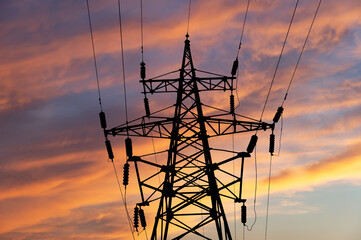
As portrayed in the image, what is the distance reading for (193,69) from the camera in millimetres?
37969

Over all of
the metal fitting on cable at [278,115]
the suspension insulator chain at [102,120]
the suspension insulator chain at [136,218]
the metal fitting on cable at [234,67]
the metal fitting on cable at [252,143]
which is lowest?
the suspension insulator chain at [136,218]

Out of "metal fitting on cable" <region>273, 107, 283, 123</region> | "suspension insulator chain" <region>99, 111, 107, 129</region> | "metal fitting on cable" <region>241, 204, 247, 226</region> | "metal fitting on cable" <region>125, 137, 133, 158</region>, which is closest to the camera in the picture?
"metal fitting on cable" <region>125, 137, 133, 158</region>

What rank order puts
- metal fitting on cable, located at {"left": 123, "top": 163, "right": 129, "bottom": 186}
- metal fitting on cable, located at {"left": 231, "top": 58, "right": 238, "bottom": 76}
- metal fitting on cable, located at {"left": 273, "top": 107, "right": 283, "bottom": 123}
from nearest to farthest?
metal fitting on cable, located at {"left": 273, "top": 107, "right": 283, "bottom": 123}, metal fitting on cable, located at {"left": 123, "top": 163, "right": 129, "bottom": 186}, metal fitting on cable, located at {"left": 231, "top": 58, "right": 238, "bottom": 76}

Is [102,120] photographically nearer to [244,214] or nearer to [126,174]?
[126,174]

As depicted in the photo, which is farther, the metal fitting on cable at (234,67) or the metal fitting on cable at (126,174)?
the metal fitting on cable at (234,67)

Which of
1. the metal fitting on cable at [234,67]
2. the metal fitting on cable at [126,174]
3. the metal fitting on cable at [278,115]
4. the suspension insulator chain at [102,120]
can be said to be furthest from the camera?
the metal fitting on cable at [234,67]

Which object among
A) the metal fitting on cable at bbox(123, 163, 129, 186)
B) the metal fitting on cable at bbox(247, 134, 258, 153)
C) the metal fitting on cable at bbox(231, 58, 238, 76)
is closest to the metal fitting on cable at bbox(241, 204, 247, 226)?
the metal fitting on cable at bbox(247, 134, 258, 153)

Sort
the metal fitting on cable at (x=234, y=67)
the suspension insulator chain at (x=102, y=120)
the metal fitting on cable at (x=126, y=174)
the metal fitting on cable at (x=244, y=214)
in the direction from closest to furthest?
the metal fitting on cable at (x=126, y=174)
the suspension insulator chain at (x=102, y=120)
the metal fitting on cable at (x=244, y=214)
the metal fitting on cable at (x=234, y=67)

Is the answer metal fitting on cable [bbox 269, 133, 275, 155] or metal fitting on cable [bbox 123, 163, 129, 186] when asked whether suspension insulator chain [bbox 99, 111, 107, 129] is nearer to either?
metal fitting on cable [bbox 123, 163, 129, 186]

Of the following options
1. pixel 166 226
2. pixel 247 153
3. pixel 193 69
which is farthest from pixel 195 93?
pixel 166 226

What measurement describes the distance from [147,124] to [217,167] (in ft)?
13.0

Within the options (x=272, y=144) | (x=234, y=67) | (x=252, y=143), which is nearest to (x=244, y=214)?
(x=272, y=144)

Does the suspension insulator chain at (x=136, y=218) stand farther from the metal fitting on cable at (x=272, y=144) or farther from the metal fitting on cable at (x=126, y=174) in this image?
the metal fitting on cable at (x=272, y=144)

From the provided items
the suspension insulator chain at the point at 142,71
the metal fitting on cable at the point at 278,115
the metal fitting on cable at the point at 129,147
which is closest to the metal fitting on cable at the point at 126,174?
the metal fitting on cable at the point at 129,147
